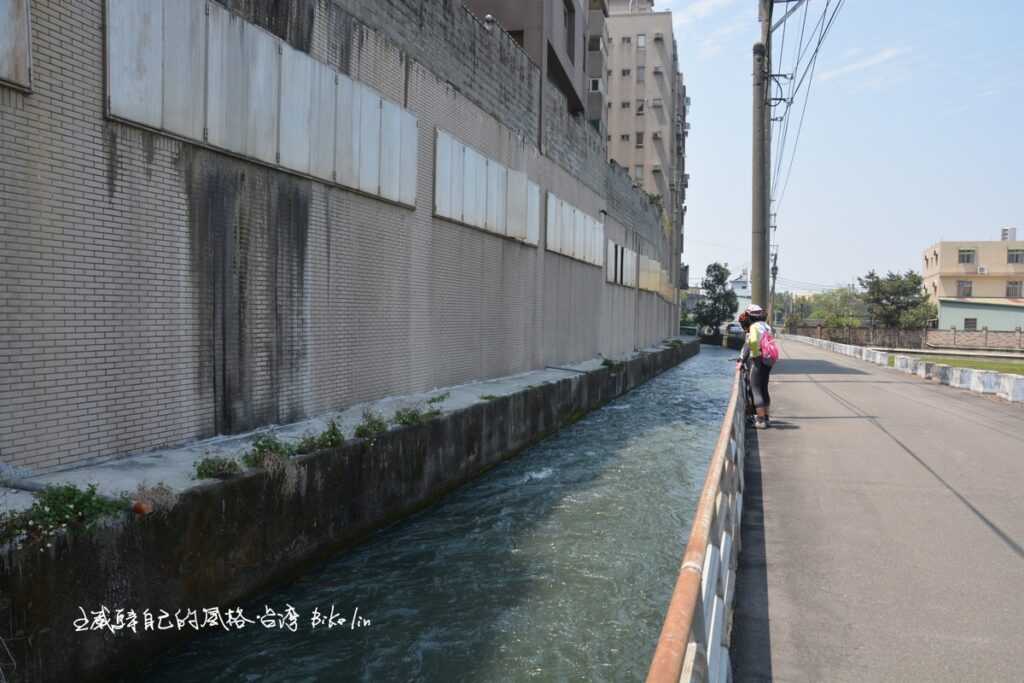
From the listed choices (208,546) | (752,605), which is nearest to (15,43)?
(208,546)

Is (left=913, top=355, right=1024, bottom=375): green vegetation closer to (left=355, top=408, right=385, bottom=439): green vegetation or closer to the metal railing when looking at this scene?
(left=355, top=408, right=385, bottom=439): green vegetation

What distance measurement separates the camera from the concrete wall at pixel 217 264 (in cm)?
677

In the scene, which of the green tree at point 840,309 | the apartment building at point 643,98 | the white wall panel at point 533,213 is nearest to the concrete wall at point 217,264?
the white wall panel at point 533,213

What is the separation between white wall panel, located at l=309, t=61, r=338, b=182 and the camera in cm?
1091

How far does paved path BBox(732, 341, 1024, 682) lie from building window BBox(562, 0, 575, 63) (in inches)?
851

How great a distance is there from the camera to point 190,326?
8469 mm

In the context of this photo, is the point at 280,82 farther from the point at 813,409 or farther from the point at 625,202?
the point at 625,202

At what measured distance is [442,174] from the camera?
15.3 m

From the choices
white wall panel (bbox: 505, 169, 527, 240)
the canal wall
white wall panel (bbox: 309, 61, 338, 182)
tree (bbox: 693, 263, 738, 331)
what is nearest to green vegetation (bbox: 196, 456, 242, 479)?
the canal wall

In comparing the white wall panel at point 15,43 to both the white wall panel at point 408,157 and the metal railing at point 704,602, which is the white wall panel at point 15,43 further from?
the white wall panel at point 408,157

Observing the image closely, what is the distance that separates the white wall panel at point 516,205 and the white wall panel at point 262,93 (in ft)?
31.6

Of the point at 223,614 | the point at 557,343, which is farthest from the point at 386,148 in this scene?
the point at 557,343

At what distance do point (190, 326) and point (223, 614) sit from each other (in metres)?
3.25

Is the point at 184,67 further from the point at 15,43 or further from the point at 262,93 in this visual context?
the point at 15,43
